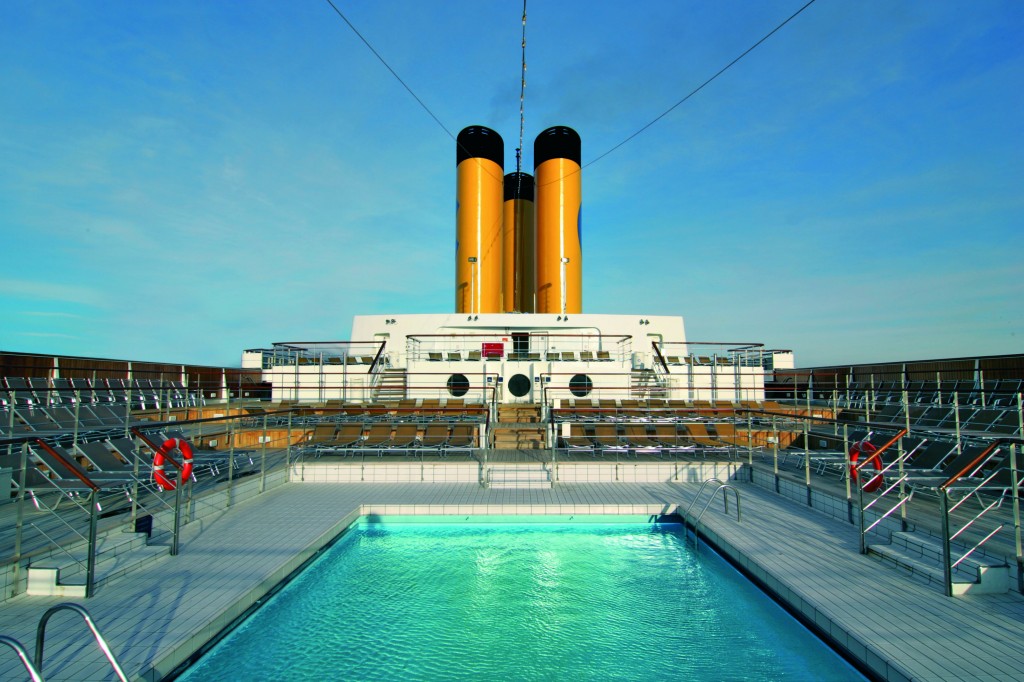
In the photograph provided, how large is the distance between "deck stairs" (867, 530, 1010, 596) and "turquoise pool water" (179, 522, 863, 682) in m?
1.15

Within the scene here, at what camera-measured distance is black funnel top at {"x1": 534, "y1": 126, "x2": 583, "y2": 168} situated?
16.4 meters

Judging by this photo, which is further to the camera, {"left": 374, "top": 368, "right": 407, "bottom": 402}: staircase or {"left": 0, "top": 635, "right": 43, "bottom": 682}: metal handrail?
{"left": 374, "top": 368, "right": 407, "bottom": 402}: staircase

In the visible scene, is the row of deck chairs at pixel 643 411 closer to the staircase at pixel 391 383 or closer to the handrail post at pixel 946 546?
the staircase at pixel 391 383

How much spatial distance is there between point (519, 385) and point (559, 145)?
8.43 meters

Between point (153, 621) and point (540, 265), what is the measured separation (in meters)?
13.9

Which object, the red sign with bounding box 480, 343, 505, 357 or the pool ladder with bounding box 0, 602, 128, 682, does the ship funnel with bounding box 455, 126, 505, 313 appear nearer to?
the red sign with bounding box 480, 343, 505, 357

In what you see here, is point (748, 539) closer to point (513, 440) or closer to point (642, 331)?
point (513, 440)

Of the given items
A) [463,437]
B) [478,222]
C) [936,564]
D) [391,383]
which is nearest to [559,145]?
[478,222]

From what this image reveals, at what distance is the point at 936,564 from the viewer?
409cm

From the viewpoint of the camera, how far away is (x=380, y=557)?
5.30m

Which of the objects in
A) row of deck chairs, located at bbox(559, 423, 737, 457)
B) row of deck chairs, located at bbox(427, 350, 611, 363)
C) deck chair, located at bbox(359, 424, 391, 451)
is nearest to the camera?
deck chair, located at bbox(359, 424, 391, 451)

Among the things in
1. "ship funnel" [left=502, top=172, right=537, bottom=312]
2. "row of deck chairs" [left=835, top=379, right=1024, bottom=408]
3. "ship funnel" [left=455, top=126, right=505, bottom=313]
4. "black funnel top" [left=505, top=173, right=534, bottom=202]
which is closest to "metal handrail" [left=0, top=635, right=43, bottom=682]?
"row of deck chairs" [left=835, top=379, right=1024, bottom=408]

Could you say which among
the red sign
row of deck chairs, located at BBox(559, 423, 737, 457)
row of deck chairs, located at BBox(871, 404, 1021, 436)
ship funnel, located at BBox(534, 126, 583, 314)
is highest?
ship funnel, located at BBox(534, 126, 583, 314)

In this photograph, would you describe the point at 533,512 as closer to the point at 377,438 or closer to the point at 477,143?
the point at 377,438
